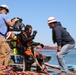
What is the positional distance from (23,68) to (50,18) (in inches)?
67.0

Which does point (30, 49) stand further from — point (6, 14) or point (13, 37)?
point (6, 14)

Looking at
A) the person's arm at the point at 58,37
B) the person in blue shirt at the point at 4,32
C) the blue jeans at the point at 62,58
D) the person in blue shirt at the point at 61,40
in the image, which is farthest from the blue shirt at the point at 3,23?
the blue jeans at the point at 62,58

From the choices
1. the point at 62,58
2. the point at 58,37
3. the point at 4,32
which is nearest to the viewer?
the point at 4,32

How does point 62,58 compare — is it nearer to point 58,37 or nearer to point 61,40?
point 61,40

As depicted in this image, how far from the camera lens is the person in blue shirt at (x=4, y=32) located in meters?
8.41

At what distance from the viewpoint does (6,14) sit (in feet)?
28.5

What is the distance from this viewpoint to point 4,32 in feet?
28.0

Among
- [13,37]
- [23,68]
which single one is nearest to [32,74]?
[23,68]

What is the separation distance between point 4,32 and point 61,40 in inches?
72.9

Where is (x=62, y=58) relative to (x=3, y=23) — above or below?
below

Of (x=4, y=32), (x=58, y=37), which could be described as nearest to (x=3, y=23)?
(x=4, y=32)

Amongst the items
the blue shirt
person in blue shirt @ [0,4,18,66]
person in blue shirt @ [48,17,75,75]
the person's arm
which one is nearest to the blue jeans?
person in blue shirt @ [48,17,75,75]

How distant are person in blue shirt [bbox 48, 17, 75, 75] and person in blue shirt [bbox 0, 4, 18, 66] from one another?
1.28 metres

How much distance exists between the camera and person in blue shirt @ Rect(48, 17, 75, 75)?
364 inches
